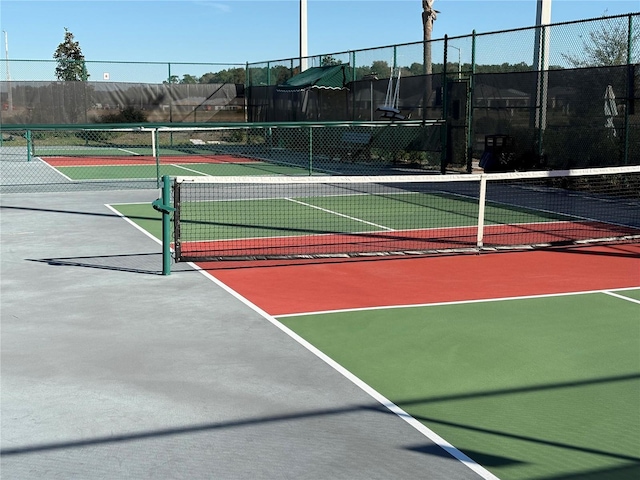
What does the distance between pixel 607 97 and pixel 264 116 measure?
21508 mm

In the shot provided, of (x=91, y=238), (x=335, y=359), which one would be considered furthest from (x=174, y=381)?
(x=91, y=238)

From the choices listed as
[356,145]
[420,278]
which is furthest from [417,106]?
[420,278]

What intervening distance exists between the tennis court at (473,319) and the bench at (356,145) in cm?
1234

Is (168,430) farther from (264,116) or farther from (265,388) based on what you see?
(264,116)

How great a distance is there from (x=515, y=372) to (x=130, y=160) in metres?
23.1

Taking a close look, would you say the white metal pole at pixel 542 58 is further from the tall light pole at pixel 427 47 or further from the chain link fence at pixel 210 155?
the chain link fence at pixel 210 155

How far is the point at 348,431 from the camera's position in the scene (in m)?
4.99

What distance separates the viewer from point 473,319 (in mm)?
7605

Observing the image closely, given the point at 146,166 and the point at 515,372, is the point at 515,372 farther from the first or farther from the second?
the point at 146,166

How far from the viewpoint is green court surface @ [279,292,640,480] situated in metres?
4.72

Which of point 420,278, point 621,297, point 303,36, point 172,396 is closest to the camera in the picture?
point 172,396

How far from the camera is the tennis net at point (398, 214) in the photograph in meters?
10.9

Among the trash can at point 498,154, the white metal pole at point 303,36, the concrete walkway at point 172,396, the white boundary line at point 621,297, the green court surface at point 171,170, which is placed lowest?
the concrete walkway at point 172,396

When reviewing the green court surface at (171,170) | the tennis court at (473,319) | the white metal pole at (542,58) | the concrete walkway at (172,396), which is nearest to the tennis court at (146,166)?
the green court surface at (171,170)
